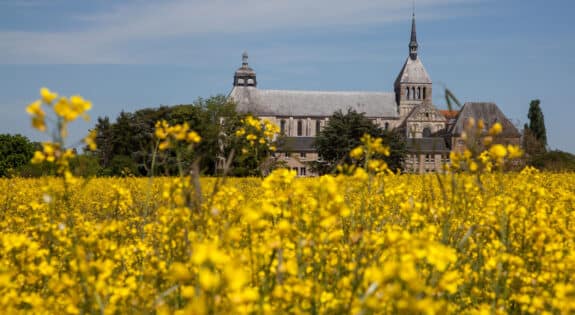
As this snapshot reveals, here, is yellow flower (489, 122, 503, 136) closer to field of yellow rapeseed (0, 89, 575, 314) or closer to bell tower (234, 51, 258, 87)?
field of yellow rapeseed (0, 89, 575, 314)

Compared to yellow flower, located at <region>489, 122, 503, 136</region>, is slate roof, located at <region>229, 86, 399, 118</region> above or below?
above

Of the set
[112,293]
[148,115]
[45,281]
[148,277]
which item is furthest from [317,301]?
[148,115]

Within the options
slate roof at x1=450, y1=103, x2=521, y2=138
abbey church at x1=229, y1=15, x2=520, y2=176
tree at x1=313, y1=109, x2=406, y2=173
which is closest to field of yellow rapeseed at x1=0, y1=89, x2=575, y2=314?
tree at x1=313, y1=109, x2=406, y2=173

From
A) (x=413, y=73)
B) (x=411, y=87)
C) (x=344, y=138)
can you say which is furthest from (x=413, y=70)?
(x=344, y=138)

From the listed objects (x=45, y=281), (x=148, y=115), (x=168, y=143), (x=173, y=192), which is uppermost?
(x=148, y=115)

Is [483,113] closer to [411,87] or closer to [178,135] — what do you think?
[411,87]

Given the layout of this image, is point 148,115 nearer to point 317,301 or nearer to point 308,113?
point 308,113

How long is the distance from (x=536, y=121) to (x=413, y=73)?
2965cm

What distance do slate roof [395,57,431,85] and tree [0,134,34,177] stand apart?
227 ft

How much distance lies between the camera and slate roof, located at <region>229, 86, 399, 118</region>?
92438mm

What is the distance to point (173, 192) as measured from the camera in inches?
138

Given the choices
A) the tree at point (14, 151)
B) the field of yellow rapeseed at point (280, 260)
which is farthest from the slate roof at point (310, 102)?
the field of yellow rapeseed at point (280, 260)

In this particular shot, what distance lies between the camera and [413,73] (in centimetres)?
9756

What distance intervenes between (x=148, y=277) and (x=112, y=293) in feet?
0.96
